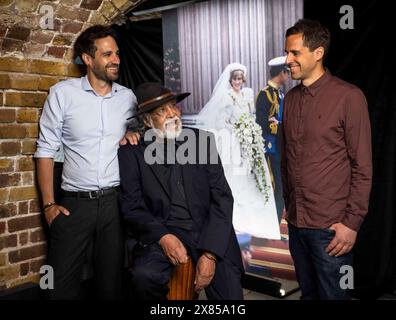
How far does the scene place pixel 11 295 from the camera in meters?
2.69

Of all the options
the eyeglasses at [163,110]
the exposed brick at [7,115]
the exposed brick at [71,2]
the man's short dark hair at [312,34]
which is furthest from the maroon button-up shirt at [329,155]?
the exposed brick at [7,115]

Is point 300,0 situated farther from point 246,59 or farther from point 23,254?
point 23,254

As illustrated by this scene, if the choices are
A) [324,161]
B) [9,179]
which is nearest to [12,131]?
[9,179]

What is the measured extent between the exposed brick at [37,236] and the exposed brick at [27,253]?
5 centimetres

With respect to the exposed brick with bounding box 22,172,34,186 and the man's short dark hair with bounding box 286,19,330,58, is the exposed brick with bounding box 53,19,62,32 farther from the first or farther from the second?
the man's short dark hair with bounding box 286,19,330,58

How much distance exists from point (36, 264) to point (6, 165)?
0.80 meters

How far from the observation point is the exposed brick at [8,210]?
3.00m

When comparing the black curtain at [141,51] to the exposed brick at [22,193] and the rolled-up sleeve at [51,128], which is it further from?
the exposed brick at [22,193]

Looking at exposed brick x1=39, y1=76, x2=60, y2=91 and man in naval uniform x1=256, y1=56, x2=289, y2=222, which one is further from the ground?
exposed brick x1=39, y1=76, x2=60, y2=91

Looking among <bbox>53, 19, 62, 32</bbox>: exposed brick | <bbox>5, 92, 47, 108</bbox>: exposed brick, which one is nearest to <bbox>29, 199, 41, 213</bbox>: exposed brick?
<bbox>5, 92, 47, 108</bbox>: exposed brick

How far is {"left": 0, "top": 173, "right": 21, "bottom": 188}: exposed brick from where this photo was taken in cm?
299

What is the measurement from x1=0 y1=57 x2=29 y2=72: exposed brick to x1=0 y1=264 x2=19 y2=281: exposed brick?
141 cm

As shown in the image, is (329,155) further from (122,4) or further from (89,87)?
(122,4)

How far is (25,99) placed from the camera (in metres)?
3.05
